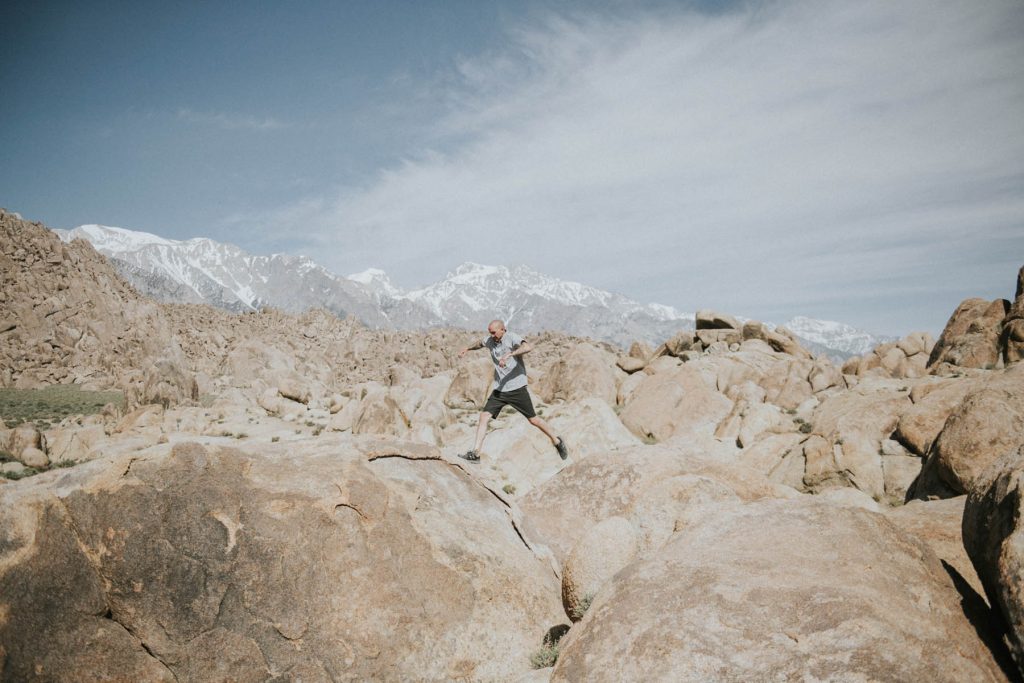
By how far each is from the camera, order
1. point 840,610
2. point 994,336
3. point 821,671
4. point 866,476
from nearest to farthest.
A: point 821,671 → point 840,610 → point 866,476 → point 994,336

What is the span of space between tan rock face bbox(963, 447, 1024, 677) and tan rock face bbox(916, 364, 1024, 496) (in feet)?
18.9

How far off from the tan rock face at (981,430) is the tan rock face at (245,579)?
349 inches

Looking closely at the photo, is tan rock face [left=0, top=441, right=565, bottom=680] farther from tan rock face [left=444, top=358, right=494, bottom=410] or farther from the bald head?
tan rock face [left=444, top=358, right=494, bottom=410]

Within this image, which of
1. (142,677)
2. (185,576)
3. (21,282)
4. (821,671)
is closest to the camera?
(821,671)

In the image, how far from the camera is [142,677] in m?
4.75

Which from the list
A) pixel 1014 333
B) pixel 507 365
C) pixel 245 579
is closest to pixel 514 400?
pixel 507 365

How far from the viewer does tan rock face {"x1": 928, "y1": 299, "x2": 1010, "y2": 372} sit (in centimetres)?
2722

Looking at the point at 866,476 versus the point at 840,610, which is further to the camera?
the point at 866,476

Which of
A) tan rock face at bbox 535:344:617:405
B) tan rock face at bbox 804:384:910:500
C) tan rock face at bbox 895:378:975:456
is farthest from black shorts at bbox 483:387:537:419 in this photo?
tan rock face at bbox 535:344:617:405

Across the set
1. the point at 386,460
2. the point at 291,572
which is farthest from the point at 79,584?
the point at 386,460

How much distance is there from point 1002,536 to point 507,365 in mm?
8511

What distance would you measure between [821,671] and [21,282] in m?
85.4

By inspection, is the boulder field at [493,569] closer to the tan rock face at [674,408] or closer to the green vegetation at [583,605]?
the green vegetation at [583,605]

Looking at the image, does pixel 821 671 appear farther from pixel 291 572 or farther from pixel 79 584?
pixel 79 584
